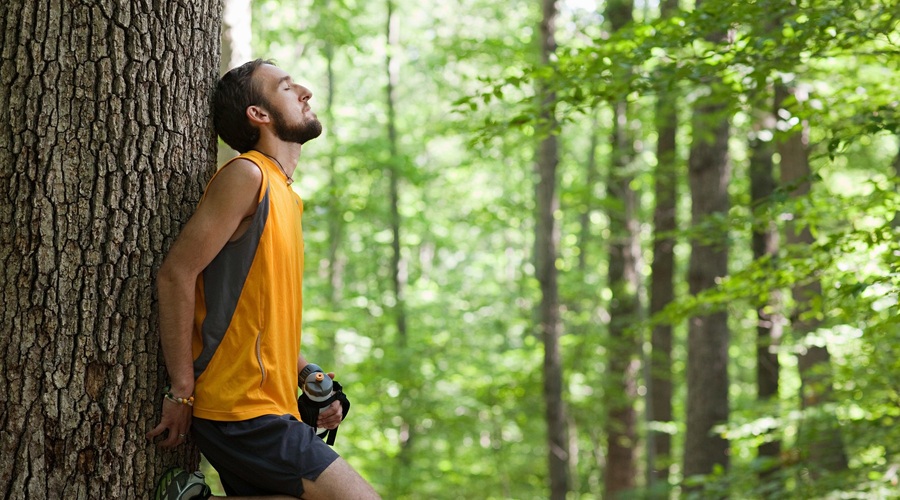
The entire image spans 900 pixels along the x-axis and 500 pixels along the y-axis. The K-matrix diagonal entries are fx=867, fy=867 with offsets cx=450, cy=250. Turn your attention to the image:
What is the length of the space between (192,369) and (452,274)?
25.3 m

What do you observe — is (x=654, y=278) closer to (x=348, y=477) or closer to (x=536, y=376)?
(x=536, y=376)

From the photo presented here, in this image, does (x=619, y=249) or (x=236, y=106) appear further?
(x=619, y=249)

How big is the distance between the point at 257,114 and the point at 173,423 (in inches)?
41.8

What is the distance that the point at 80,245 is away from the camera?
102 inches

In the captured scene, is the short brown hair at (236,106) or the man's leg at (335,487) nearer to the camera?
the man's leg at (335,487)

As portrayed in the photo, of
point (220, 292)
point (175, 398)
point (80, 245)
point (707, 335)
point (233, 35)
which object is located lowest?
point (707, 335)

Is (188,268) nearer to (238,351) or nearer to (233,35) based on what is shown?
(238,351)

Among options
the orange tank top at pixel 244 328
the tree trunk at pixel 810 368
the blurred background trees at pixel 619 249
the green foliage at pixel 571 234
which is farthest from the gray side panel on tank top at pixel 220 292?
the tree trunk at pixel 810 368

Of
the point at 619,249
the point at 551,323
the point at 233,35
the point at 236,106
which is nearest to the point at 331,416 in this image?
the point at 236,106

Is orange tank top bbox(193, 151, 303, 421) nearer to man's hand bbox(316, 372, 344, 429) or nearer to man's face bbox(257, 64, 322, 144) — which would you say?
man's face bbox(257, 64, 322, 144)

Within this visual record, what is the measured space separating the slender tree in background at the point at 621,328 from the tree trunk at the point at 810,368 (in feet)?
8.44

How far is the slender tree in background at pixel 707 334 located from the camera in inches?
361

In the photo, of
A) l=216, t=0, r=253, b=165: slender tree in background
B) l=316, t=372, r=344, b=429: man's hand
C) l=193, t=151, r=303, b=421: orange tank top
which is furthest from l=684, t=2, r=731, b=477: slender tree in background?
l=193, t=151, r=303, b=421: orange tank top

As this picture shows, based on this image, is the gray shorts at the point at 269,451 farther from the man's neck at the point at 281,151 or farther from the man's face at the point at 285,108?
the man's face at the point at 285,108
